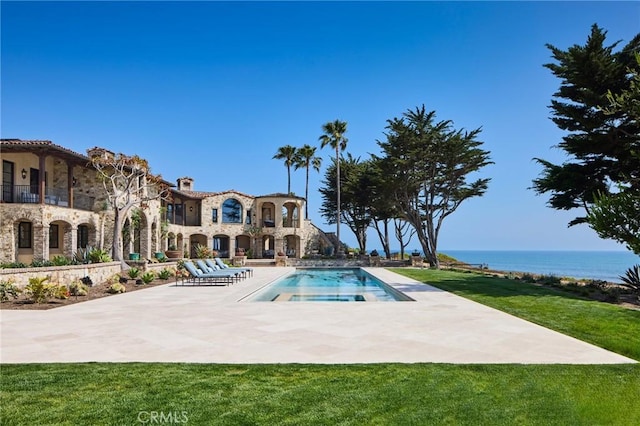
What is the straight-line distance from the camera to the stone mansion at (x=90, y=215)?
19.4 meters

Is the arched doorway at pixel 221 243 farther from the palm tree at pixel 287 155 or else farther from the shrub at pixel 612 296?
the shrub at pixel 612 296

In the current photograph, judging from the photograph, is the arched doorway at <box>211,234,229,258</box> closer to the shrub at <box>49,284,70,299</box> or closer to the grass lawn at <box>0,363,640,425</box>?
the shrub at <box>49,284,70,299</box>

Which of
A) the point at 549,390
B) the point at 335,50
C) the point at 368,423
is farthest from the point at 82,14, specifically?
the point at 549,390

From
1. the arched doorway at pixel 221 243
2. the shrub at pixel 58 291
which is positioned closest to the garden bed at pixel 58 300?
the shrub at pixel 58 291

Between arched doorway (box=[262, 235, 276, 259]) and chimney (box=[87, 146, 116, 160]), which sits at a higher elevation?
chimney (box=[87, 146, 116, 160])

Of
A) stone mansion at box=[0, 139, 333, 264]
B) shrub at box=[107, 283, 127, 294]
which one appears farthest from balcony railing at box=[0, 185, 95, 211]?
shrub at box=[107, 283, 127, 294]

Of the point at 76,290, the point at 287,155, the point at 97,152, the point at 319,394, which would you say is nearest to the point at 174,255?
the point at 97,152

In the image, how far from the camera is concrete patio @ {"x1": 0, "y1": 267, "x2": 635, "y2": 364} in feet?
19.6

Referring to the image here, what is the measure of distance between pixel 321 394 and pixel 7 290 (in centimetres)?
1173

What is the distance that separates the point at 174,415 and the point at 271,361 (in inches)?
74.1

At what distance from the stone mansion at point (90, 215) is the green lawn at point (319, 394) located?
56.2 ft

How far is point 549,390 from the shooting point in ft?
15.1

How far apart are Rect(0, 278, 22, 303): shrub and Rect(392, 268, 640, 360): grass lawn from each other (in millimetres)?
13642

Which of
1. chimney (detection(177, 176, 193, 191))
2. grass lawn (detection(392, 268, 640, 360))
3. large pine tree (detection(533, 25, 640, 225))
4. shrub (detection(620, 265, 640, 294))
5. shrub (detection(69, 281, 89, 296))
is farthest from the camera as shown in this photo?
chimney (detection(177, 176, 193, 191))
